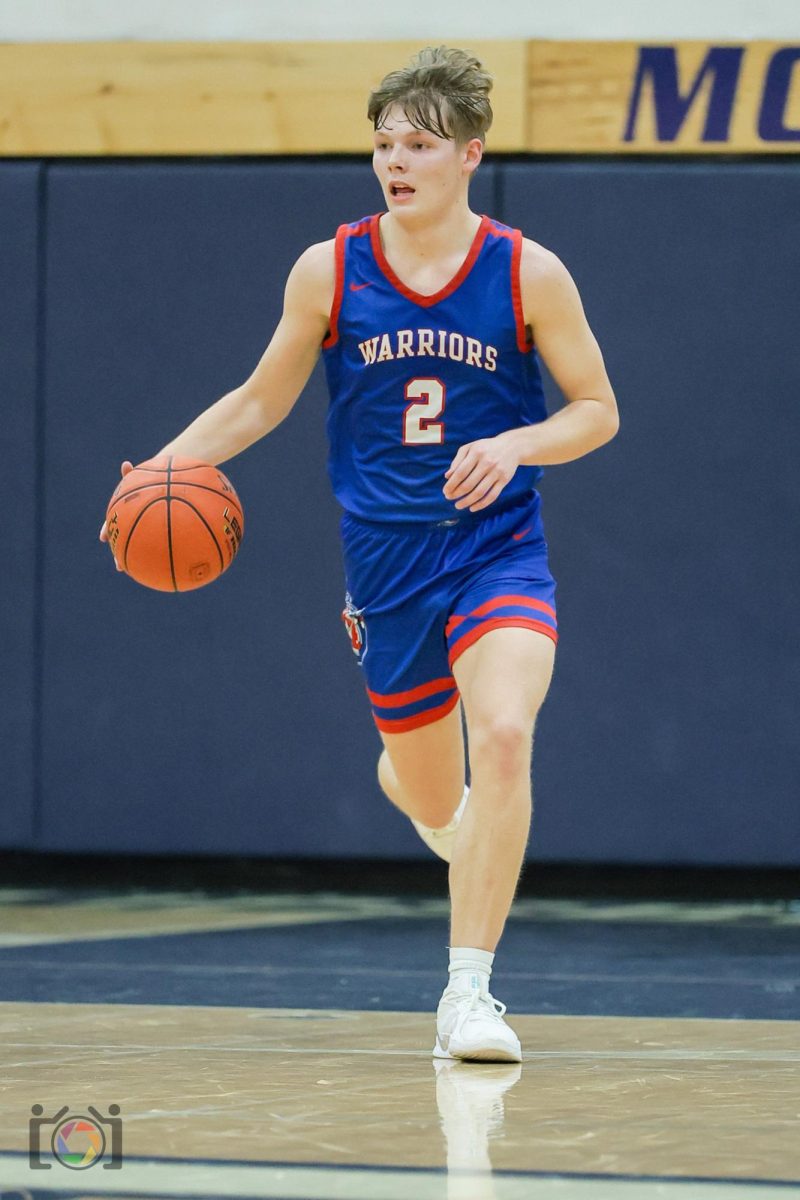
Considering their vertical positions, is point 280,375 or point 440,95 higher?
point 440,95

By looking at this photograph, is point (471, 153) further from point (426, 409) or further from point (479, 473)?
point (479, 473)

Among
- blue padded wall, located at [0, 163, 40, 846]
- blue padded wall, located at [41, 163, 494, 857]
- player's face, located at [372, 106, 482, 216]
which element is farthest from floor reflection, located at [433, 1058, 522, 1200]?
blue padded wall, located at [0, 163, 40, 846]

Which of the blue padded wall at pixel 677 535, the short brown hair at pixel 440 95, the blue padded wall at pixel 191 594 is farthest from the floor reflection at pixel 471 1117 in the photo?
the blue padded wall at pixel 191 594

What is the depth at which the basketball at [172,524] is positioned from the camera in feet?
11.7

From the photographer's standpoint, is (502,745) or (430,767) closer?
(502,745)

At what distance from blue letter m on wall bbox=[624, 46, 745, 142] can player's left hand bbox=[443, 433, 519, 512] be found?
10.4 feet

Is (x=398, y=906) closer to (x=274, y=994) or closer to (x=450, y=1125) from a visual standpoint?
(x=274, y=994)

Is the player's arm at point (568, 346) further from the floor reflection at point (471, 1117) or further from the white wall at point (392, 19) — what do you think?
the white wall at point (392, 19)

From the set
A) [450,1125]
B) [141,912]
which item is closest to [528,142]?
[141,912]

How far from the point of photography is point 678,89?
609cm

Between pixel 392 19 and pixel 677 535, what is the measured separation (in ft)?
6.78

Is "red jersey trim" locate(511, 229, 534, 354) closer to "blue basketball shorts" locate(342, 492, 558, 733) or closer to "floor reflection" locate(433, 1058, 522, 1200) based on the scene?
"blue basketball shorts" locate(342, 492, 558, 733)

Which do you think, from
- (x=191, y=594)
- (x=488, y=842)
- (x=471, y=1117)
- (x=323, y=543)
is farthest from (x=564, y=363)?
(x=191, y=594)

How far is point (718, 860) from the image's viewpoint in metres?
6.20
